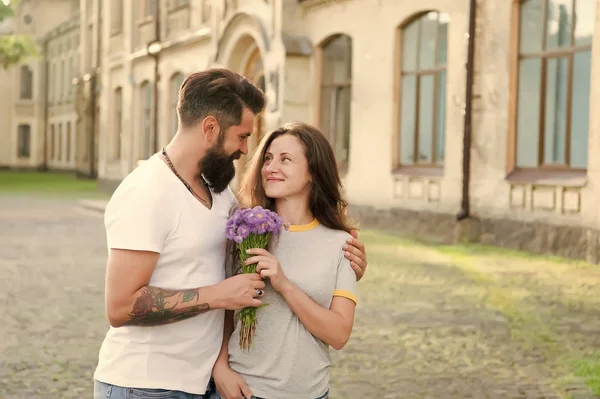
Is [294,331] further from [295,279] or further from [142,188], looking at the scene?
[142,188]

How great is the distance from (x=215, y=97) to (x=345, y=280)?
0.69 m

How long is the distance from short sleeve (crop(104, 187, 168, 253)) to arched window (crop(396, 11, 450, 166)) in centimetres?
1462

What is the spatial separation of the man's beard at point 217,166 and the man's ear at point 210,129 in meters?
0.03

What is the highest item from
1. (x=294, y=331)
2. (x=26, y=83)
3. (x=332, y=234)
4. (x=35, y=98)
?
(x=26, y=83)

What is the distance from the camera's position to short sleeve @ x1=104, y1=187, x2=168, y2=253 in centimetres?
282

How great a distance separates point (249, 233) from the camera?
9.55 feet

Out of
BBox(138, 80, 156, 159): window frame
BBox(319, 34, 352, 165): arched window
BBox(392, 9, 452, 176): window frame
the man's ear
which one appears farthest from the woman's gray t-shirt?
BBox(138, 80, 156, 159): window frame

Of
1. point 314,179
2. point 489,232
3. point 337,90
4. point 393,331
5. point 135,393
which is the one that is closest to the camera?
point 135,393

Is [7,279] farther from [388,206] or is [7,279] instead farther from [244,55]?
[244,55]

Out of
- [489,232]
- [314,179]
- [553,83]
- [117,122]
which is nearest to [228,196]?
[314,179]

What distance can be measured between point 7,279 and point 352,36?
9963 millimetres

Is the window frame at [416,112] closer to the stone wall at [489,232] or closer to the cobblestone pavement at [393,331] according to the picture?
the stone wall at [489,232]

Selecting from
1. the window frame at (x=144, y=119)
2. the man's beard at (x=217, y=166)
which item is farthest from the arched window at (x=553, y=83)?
the window frame at (x=144, y=119)

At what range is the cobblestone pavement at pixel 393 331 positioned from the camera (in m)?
6.25
